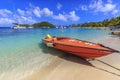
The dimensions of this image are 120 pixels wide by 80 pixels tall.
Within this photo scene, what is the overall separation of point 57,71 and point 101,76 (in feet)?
5.98

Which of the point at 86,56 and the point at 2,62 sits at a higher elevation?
the point at 86,56

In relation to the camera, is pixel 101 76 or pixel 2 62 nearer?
pixel 101 76

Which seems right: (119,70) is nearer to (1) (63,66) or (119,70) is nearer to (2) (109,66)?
(2) (109,66)

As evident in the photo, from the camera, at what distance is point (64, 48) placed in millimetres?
6832

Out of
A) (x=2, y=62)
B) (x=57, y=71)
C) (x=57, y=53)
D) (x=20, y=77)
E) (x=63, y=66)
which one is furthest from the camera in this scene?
(x=57, y=53)

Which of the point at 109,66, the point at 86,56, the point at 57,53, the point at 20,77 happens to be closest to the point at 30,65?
the point at 20,77

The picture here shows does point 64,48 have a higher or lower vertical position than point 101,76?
higher

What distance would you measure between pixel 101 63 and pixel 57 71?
2.35 metres

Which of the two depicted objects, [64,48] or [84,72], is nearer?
[84,72]

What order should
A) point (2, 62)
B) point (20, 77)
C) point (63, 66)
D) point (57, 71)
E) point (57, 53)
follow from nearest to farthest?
point (20, 77), point (57, 71), point (63, 66), point (2, 62), point (57, 53)

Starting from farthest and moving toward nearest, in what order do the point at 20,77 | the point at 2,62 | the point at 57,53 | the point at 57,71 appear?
1. the point at 57,53
2. the point at 2,62
3. the point at 57,71
4. the point at 20,77

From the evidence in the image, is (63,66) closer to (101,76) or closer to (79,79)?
(79,79)

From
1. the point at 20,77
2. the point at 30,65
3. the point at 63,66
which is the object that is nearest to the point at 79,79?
the point at 63,66

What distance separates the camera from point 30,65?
6074 millimetres
